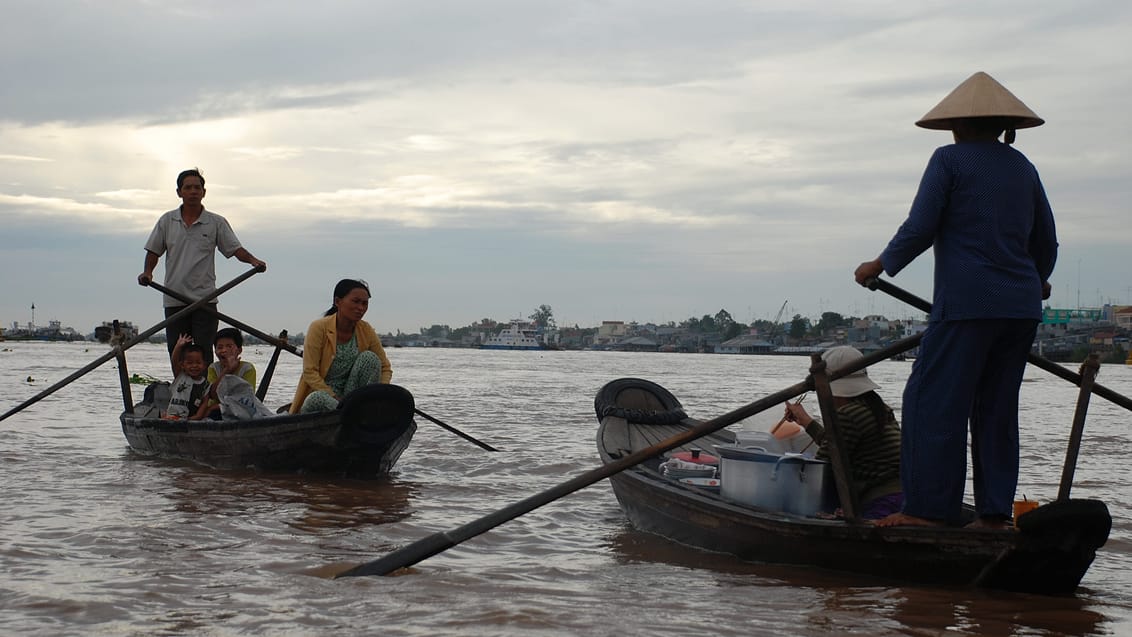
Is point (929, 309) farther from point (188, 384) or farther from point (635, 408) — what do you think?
point (188, 384)

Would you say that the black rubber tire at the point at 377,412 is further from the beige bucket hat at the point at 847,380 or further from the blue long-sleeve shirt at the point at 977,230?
the blue long-sleeve shirt at the point at 977,230

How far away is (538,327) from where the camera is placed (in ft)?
475

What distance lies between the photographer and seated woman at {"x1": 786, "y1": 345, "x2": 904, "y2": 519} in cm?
498

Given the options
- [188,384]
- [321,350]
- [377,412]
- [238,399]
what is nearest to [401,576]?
[377,412]

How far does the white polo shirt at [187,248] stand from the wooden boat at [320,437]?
1.14 m

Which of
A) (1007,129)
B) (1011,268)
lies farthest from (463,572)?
(1007,129)

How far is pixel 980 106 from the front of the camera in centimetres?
429

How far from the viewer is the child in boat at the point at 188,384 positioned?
8438 millimetres

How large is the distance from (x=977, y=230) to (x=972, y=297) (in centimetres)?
27

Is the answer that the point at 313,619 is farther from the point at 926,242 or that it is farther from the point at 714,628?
the point at 926,242

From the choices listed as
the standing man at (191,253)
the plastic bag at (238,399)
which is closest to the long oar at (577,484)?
the plastic bag at (238,399)

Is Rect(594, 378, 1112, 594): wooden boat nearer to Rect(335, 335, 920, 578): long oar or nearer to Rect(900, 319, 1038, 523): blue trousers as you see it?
Rect(900, 319, 1038, 523): blue trousers

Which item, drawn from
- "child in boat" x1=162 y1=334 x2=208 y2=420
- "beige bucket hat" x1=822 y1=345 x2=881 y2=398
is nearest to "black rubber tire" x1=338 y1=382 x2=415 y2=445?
"child in boat" x1=162 y1=334 x2=208 y2=420

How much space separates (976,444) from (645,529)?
2.12 m
